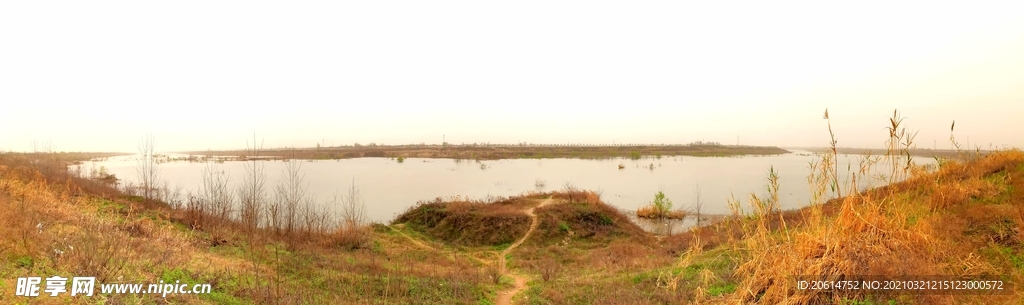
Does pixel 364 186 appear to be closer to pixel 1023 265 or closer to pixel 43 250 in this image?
pixel 43 250

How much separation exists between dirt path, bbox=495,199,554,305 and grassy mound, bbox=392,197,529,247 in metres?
0.28

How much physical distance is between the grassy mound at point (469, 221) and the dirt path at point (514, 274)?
275 mm

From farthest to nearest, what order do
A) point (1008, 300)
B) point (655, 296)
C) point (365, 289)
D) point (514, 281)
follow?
point (514, 281) < point (365, 289) < point (655, 296) < point (1008, 300)

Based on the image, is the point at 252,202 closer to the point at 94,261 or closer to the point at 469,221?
the point at 469,221

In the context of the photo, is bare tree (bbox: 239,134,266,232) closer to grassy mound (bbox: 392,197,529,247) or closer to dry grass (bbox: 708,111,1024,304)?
grassy mound (bbox: 392,197,529,247)

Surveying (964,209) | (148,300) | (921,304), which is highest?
(964,209)

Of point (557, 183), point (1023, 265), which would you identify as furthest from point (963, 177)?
point (557, 183)

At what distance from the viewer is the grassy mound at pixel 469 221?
16625 millimetres

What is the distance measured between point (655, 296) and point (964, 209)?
14.0 feet

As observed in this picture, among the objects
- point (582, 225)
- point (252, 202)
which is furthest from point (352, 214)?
point (582, 225)

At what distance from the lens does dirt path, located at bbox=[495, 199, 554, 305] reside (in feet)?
22.3

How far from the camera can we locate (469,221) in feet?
58.1

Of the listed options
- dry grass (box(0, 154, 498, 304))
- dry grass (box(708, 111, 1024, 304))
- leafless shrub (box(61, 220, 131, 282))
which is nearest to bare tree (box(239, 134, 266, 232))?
dry grass (box(0, 154, 498, 304))

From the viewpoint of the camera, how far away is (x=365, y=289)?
5.90 metres
